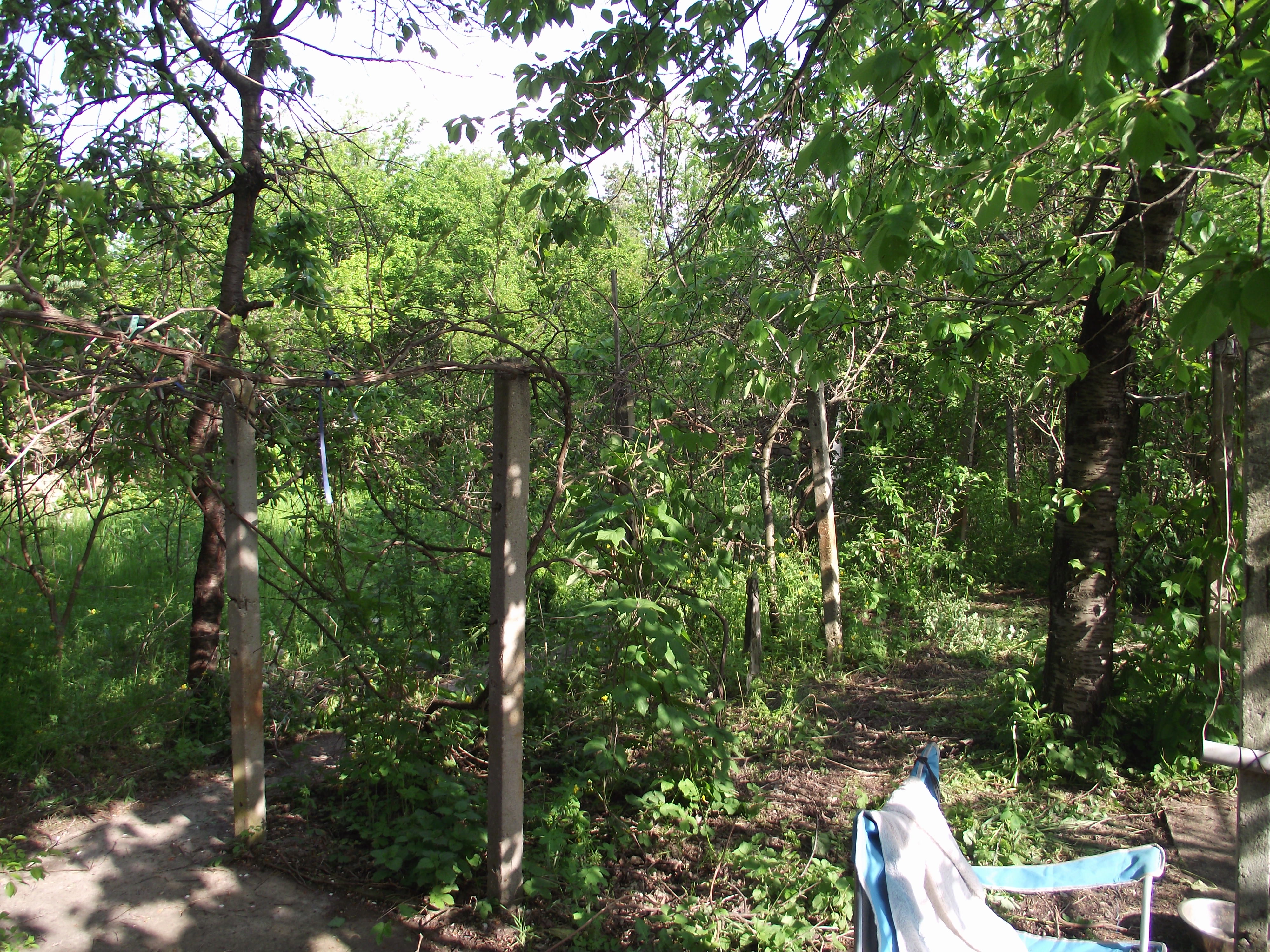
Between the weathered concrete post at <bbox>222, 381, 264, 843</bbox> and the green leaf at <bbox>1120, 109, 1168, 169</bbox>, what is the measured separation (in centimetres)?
343

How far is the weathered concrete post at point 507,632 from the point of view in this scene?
10.7 feet

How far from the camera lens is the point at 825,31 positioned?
2826mm

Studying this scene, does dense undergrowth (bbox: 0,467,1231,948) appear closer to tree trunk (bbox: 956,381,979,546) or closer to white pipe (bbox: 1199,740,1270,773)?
white pipe (bbox: 1199,740,1270,773)

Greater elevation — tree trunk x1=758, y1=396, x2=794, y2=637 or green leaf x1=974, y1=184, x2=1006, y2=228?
green leaf x1=974, y1=184, x2=1006, y2=228

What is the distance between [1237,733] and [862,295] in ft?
10.7

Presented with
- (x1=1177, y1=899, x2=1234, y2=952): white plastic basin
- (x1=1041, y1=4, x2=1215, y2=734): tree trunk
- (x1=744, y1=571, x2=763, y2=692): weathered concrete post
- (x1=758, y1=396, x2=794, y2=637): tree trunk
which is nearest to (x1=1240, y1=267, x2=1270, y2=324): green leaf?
(x1=1177, y1=899, x2=1234, y2=952): white plastic basin

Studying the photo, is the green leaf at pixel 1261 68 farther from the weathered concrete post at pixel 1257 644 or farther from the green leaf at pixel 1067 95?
the weathered concrete post at pixel 1257 644

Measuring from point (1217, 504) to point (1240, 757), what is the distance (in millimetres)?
2029

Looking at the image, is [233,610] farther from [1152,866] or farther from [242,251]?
[1152,866]

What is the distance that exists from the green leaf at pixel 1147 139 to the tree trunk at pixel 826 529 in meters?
4.61

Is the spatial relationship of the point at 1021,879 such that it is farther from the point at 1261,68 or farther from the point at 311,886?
the point at 311,886

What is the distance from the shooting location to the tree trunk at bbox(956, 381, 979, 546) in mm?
8898

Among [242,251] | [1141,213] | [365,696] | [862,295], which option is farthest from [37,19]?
[1141,213]

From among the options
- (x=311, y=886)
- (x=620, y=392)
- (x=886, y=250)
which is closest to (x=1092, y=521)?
(x=620, y=392)
